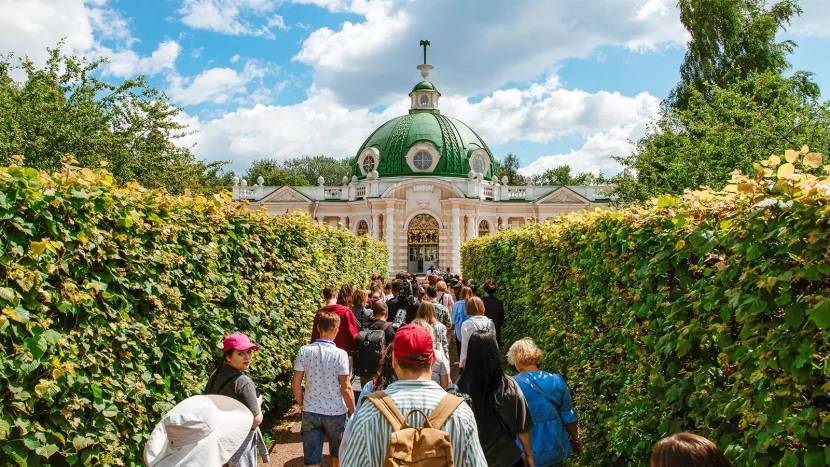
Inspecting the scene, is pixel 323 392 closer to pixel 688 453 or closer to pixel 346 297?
pixel 346 297

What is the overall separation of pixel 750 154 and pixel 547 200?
25.3 meters

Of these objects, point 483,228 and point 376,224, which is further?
point 483,228

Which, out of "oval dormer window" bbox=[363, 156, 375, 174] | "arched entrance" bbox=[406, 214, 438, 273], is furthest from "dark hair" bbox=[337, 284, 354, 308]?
"oval dormer window" bbox=[363, 156, 375, 174]

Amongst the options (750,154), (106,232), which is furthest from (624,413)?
(750,154)

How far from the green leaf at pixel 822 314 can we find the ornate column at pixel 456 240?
3896cm

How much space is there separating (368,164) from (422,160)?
4762 millimetres

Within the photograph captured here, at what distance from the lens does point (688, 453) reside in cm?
246

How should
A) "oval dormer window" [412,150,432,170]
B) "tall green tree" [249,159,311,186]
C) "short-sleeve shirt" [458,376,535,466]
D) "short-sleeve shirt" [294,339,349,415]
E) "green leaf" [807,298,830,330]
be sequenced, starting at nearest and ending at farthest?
→ "green leaf" [807,298,830,330]
"short-sleeve shirt" [458,376,535,466]
"short-sleeve shirt" [294,339,349,415]
"oval dormer window" [412,150,432,170]
"tall green tree" [249,159,311,186]

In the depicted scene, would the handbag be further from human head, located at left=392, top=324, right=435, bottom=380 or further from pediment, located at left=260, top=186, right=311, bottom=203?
pediment, located at left=260, top=186, right=311, bottom=203

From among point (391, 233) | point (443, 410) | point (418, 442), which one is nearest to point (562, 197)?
point (391, 233)

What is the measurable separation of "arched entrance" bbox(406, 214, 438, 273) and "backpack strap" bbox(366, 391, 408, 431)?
39297 mm

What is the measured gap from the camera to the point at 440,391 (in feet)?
10.7

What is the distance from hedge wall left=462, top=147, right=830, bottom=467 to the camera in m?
3.09

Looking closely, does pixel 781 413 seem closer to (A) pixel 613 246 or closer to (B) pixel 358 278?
(A) pixel 613 246
